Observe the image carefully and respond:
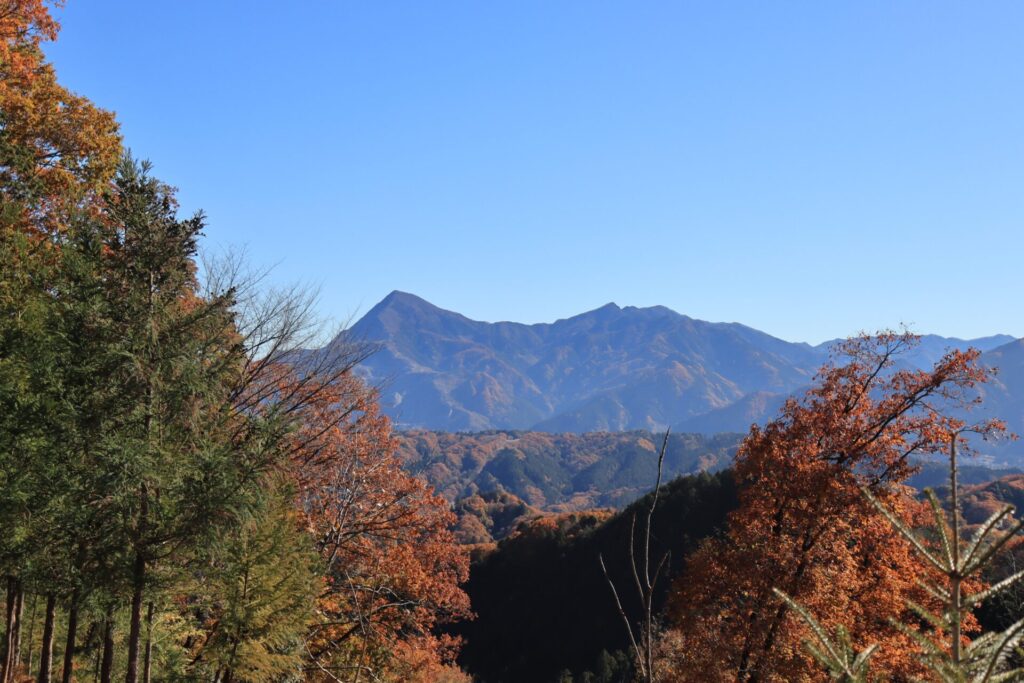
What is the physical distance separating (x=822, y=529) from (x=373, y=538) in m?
12.9

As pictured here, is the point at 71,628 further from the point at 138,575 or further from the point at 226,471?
the point at 226,471

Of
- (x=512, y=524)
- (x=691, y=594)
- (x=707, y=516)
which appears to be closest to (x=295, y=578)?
(x=691, y=594)

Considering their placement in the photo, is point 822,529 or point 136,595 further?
point 822,529

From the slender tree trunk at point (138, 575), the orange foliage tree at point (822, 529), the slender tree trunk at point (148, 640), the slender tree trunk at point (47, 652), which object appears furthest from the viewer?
the slender tree trunk at point (47, 652)

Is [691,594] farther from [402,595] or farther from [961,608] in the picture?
[961,608]

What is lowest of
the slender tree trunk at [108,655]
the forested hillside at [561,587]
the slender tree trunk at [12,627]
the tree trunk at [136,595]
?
the forested hillside at [561,587]

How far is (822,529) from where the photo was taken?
12633 millimetres

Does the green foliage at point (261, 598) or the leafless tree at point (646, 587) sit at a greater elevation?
the leafless tree at point (646, 587)

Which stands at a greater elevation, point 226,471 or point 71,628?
point 226,471

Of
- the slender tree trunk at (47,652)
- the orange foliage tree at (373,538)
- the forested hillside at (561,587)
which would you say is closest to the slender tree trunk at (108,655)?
the slender tree trunk at (47,652)

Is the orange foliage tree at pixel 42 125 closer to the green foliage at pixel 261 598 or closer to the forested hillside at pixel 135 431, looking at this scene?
the forested hillside at pixel 135 431

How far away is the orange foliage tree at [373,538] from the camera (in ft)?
54.3

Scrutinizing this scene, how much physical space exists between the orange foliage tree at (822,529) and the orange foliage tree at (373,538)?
6.74 m

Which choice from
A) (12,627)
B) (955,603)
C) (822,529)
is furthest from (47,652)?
(955,603)
